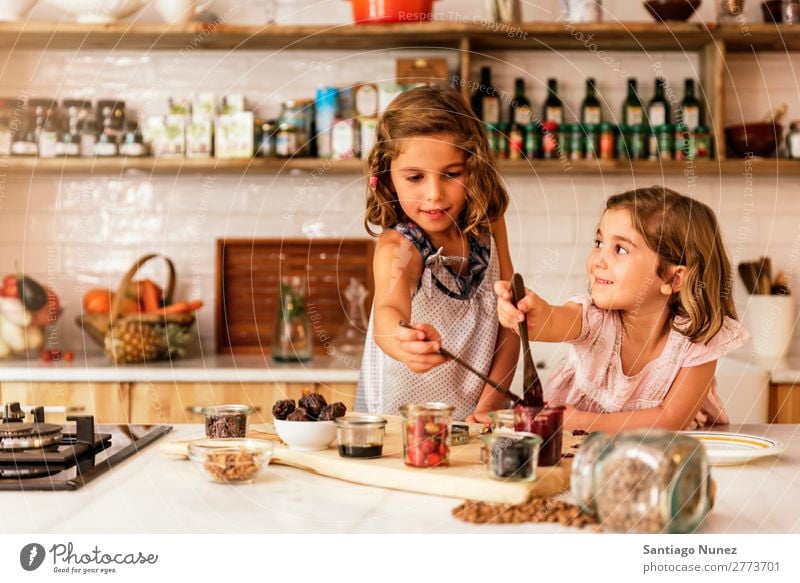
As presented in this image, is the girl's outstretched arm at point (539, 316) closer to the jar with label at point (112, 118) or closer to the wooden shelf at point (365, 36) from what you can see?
the wooden shelf at point (365, 36)

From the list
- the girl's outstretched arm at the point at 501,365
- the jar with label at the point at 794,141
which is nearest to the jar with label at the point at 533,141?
the jar with label at the point at 794,141

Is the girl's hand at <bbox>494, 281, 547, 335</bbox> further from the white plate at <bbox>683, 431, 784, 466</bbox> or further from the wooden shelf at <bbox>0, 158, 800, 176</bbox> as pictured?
the wooden shelf at <bbox>0, 158, 800, 176</bbox>

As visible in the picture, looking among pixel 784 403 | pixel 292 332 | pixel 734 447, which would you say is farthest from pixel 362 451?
pixel 784 403

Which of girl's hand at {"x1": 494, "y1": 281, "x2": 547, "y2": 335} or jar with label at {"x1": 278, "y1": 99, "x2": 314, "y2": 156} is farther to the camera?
jar with label at {"x1": 278, "y1": 99, "x2": 314, "y2": 156}

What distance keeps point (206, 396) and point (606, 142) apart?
4.18 feet

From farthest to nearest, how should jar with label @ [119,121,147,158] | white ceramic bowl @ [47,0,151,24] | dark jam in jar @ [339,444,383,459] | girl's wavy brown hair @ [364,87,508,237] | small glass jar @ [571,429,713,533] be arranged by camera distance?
1. jar with label @ [119,121,147,158]
2. white ceramic bowl @ [47,0,151,24]
3. girl's wavy brown hair @ [364,87,508,237]
4. dark jam in jar @ [339,444,383,459]
5. small glass jar @ [571,429,713,533]

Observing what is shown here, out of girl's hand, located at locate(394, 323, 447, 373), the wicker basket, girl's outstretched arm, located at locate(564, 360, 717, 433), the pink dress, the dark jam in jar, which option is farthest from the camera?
the wicker basket

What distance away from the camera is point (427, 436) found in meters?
1.06

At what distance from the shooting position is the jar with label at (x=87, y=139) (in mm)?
2584

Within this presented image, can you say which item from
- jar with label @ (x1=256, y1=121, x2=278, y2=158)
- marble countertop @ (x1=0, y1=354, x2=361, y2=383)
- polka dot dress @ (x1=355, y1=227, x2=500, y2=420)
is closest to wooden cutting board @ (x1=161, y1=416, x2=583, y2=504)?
polka dot dress @ (x1=355, y1=227, x2=500, y2=420)

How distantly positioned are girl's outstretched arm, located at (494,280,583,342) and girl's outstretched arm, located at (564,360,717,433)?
149mm

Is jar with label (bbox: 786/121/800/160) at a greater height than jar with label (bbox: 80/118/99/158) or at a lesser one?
lesser

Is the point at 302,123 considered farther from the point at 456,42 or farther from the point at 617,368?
the point at 617,368

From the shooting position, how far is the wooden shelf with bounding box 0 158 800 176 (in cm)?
250
